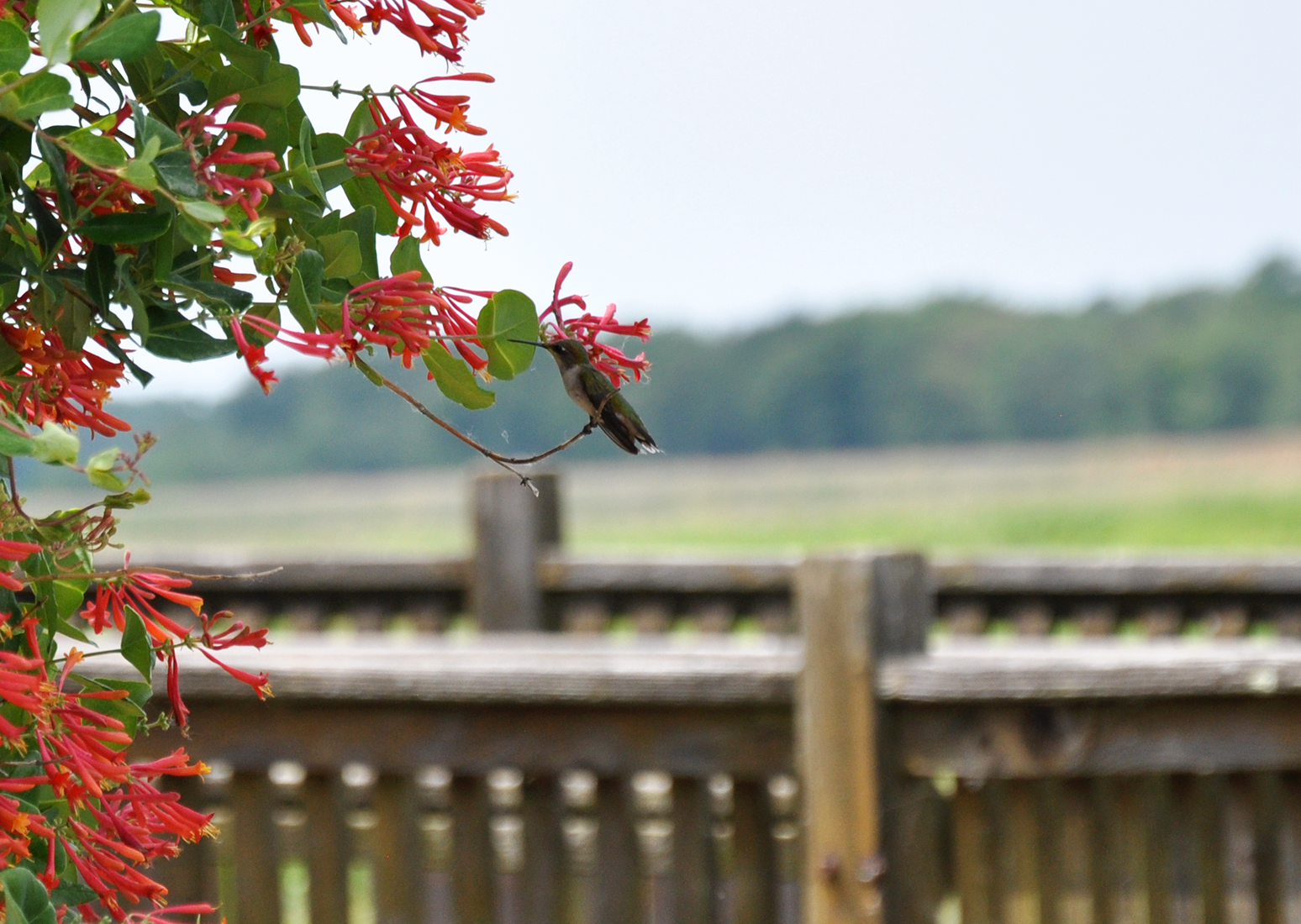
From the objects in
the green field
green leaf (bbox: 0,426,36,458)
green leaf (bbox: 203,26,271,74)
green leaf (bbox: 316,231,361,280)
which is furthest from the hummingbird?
the green field

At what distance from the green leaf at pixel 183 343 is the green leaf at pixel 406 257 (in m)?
0.15

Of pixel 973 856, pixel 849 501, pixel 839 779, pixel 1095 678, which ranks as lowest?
pixel 849 501

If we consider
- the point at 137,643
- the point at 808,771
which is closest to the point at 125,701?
the point at 137,643

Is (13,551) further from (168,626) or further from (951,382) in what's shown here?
(951,382)

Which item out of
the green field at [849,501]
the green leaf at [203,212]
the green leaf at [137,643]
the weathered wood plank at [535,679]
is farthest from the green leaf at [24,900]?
the green field at [849,501]

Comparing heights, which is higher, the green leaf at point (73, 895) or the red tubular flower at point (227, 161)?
the red tubular flower at point (227, 161)

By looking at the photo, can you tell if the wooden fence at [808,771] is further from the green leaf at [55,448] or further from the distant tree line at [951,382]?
the distant tree line at [951,382]

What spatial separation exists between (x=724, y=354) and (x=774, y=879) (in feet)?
145

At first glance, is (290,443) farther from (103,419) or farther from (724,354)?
(103,419)

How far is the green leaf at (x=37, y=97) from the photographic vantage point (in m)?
0.54

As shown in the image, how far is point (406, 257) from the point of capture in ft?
2.49

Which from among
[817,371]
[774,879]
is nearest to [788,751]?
[774,879]

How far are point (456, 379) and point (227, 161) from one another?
22cm

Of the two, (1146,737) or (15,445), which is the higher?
(15,445)
